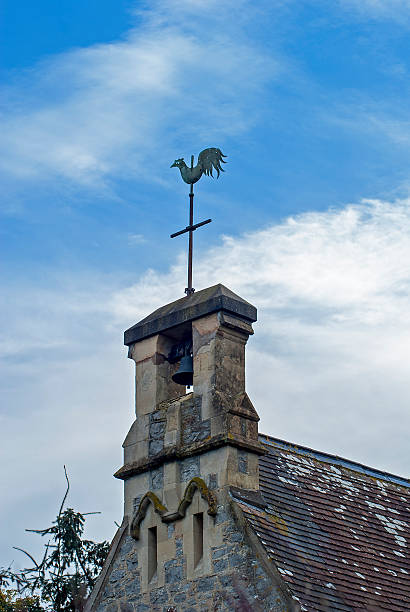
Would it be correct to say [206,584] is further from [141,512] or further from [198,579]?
[141,512]

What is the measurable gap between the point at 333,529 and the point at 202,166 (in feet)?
16.9

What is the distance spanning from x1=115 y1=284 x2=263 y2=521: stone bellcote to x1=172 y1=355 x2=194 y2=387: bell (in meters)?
0.19

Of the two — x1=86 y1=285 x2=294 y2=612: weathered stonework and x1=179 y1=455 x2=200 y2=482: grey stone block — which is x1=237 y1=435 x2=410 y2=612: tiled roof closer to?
x1=86 y1=285 x2=294 y2=612: weathered stonework

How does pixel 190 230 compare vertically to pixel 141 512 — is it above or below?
above

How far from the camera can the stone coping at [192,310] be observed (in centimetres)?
1421

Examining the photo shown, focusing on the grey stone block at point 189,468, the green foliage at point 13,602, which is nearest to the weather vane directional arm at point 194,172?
the grey stone block at point 189,468

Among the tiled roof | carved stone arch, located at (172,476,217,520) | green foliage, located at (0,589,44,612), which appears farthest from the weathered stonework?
green foliage, located at (0,589,44,612)

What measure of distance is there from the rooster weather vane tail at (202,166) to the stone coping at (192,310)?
1.71 m

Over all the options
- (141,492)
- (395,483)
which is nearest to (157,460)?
(141,492)

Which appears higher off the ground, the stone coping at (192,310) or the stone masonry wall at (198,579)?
the stone coping at (192,310)

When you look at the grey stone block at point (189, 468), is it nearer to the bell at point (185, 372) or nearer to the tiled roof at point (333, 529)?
the tiled roof at point (333, 529)

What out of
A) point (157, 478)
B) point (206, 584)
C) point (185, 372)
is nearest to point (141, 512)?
point (157, 478)

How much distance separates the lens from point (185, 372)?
47.3 ft

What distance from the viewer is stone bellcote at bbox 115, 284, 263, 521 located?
44.4ft
